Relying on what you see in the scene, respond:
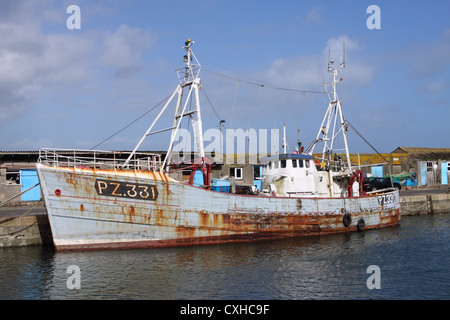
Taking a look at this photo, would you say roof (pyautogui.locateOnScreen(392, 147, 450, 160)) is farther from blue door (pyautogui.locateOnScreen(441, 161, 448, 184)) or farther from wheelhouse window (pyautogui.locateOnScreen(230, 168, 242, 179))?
wheelhouse window (pyautogui.locateOnScreen(230, 168, 242, 179))

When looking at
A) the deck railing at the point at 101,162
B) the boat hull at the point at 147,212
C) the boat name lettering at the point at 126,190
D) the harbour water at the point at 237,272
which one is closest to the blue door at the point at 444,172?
the harbour water at the point at 237,272

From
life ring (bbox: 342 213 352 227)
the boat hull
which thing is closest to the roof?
life ring (bbox: 342 213 352 227)

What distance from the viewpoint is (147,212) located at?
61.7ft

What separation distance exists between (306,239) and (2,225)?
16557mm

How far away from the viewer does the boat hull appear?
58.3 feet

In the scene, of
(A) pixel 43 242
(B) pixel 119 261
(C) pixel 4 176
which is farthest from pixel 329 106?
(C) pixel 4 176

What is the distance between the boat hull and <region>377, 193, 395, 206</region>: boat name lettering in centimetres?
766

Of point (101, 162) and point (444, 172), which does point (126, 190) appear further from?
point (444, 172)

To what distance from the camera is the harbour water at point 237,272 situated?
13430 millimetres

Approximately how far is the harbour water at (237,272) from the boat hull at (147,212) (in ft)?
2.14

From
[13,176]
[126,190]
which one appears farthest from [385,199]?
[13,176]

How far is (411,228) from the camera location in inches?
1061

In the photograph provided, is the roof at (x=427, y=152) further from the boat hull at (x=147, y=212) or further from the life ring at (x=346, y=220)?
the boat hull at (x=147, y=212)
